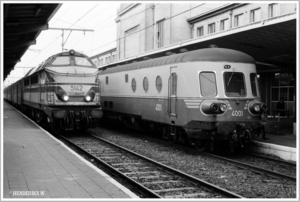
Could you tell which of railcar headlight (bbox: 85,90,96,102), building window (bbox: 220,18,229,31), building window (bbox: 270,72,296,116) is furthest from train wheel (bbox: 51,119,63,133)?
building window (bbox: 220,18,229,31)

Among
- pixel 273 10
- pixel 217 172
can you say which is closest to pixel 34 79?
pixel 217 172

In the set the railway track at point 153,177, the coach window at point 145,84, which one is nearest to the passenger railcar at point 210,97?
the coach window at point 145,84

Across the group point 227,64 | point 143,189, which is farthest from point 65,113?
point 143,189

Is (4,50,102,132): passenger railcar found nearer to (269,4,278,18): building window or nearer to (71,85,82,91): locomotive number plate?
(71,85,82,91): locomotive number plate

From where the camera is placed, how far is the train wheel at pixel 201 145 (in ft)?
41.0

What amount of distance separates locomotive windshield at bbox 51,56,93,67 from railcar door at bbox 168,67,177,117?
5683 mm

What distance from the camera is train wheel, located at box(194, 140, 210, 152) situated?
41.0 ft

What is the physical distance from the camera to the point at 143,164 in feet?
35.6

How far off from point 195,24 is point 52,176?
2924 centimetres

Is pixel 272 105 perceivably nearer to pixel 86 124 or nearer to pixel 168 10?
pixel 168 10

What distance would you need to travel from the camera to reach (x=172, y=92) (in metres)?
13.1

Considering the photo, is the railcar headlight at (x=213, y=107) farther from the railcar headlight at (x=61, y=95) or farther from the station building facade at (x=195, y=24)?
the station building facade at (x=195, y=24)

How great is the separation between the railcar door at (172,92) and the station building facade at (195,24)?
5.63 metres

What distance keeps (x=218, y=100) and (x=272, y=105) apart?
17.6m
